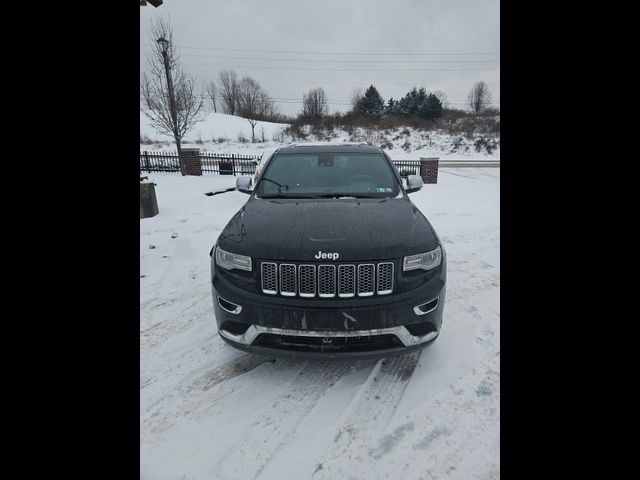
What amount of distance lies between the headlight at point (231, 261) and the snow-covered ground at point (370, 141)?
85.9ft

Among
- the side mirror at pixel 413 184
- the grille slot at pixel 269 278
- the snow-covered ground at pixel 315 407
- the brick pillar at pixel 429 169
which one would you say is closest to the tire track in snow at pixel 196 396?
the snow-covered ground at pixel 315 407

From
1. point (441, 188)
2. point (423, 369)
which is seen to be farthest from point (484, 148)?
point (423, 369)

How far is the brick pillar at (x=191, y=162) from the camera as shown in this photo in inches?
589

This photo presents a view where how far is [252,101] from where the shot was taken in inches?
2063

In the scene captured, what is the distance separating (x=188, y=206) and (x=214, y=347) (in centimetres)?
621

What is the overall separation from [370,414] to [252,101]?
5719cm

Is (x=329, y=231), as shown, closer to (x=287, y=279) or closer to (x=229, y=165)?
(x=287, y=279)

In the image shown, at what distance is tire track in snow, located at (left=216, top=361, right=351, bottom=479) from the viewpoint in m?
1.77

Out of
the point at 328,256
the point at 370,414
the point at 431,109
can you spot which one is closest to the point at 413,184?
the point at 328,256

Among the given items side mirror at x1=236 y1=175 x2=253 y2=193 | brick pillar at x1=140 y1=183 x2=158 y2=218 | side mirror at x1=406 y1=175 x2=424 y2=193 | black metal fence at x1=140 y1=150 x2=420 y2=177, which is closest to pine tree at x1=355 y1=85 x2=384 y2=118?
black metal fence at x1=140 y1=150 x2=420 y2=177

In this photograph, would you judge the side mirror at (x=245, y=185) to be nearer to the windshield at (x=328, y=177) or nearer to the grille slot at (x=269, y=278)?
the windshield at (x=328, y=177)

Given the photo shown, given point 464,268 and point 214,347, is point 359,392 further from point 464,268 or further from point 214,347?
point 464,268
